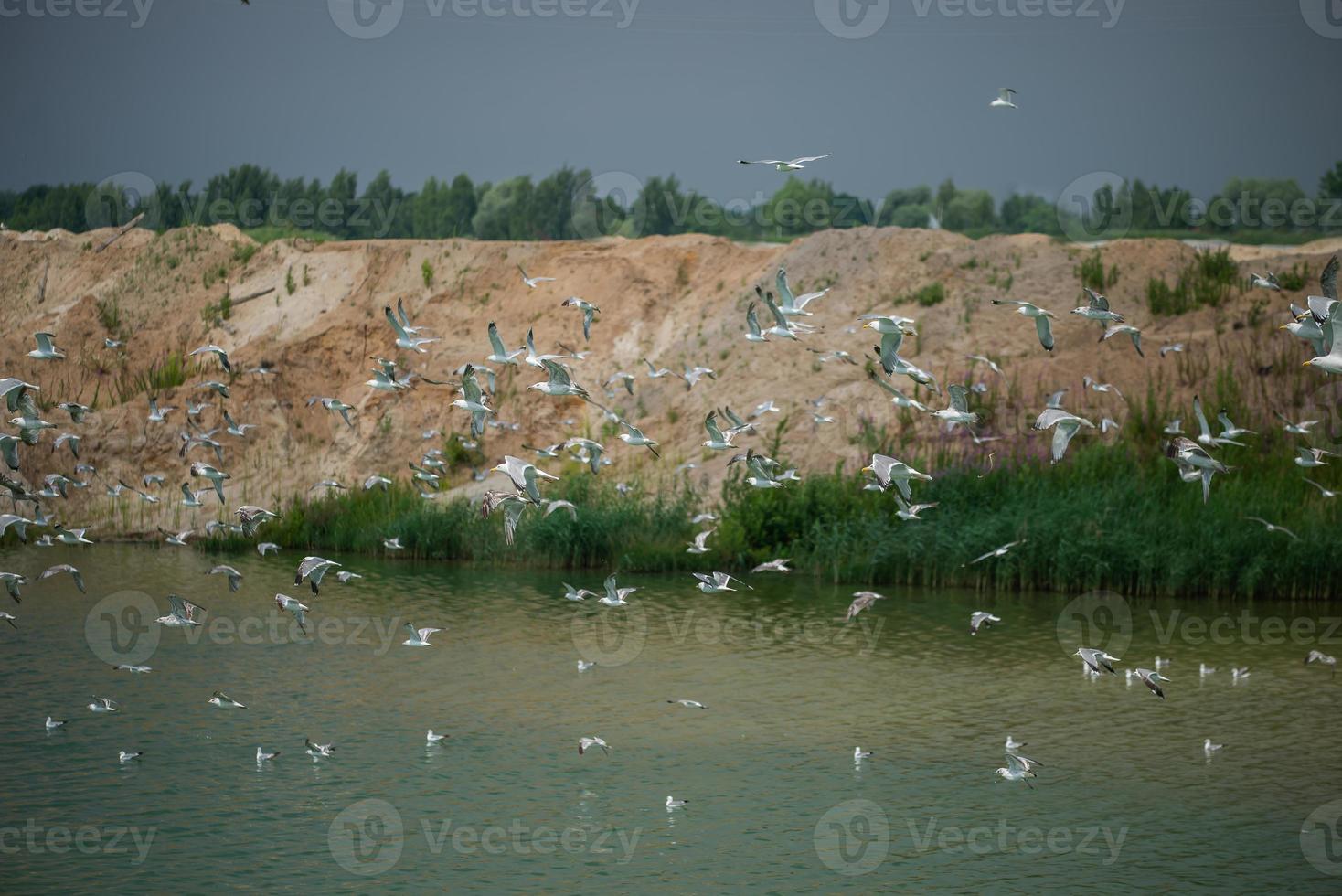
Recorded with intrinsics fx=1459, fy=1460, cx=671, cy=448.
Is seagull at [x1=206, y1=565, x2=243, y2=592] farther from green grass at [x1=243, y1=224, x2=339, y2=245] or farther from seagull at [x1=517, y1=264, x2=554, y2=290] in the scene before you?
green grass at [x1=243, y1=224, x2=339, y2=245]

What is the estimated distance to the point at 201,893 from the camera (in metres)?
13.0

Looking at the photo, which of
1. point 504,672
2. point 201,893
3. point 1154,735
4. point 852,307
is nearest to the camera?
point 201,893

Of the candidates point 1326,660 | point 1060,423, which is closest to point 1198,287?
point 1326,660

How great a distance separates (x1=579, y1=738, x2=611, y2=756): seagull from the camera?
54.4ft

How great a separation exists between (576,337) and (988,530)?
1888cm

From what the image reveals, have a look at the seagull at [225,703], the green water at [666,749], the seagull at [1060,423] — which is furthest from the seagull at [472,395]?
the seagull at [1060,423]

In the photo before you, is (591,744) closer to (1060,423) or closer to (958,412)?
(958,412)

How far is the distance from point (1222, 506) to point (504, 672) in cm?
1430

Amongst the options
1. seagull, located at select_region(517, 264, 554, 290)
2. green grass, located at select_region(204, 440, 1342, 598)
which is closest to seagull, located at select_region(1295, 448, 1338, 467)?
green grass, located at select_region(204, 440, 1342, 598)

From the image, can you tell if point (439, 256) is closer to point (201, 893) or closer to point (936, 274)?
point (936, 274)

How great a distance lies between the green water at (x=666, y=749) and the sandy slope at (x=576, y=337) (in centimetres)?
922

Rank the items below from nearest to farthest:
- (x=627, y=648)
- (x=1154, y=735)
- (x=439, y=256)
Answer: (x=1154, y=735) < (x=627, y=648) < (x=439, y=256)

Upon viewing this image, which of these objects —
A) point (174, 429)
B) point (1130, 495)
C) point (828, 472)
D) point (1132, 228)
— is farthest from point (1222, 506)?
point (1132, 228)

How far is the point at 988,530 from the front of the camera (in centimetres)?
2752
